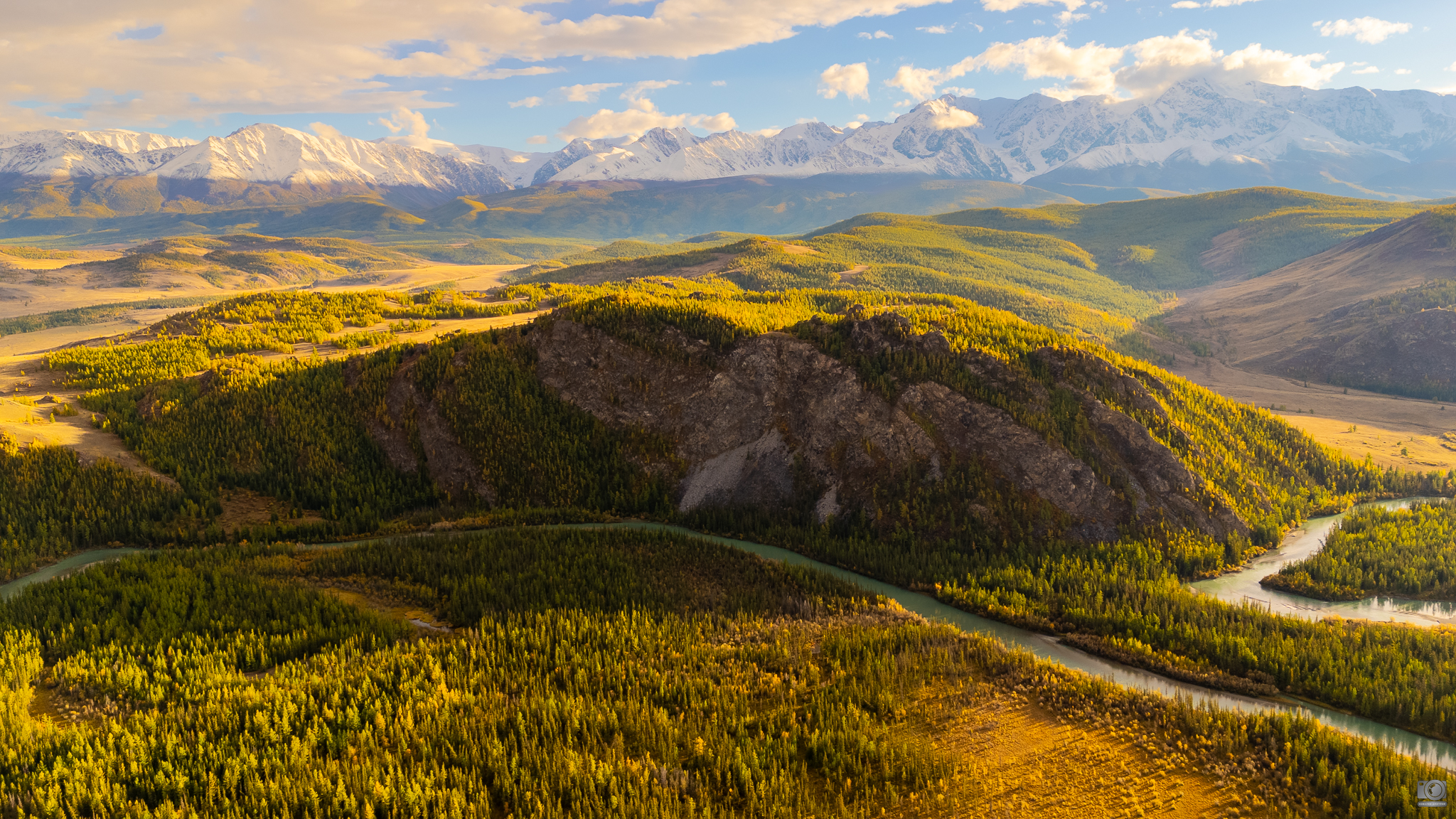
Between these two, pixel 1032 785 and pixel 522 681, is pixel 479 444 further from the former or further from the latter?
pixel 1032 785

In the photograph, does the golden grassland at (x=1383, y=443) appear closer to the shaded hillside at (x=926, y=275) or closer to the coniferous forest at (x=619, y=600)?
the coniferous forest at (x=619, y=600)

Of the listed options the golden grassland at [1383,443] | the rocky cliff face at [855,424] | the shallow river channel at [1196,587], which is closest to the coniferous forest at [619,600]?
the rocky cliff face at [855,424]

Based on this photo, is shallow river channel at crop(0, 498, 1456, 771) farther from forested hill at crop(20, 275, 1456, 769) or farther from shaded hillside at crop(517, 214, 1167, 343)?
shaded hillside at crop(517, 214, 1167, 343)

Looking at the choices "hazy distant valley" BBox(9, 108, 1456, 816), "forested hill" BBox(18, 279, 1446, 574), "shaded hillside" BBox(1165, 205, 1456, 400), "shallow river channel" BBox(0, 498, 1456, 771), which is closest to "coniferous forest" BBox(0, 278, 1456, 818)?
"hazy distant valley" BBox(9, 108, 1456, 816)

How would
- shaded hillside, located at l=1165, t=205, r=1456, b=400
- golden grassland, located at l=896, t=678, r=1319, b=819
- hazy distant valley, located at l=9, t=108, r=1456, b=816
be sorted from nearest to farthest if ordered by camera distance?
golden grassland, located at l=896, t=678, r=1319, b=819, hazy distant valley, located at l=9, t=108, r=1456, b=816, shaded hillside, located at l=1165, t=205, r=1456, b=400

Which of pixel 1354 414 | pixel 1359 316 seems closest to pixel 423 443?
pixel 1354 414

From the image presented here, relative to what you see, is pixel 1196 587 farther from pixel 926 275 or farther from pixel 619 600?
pixel 926 275
